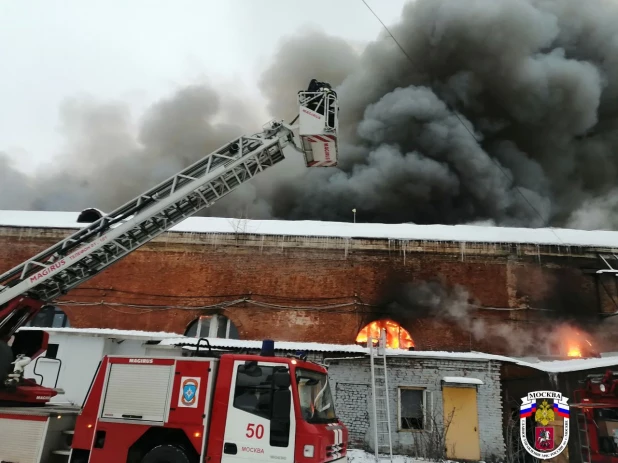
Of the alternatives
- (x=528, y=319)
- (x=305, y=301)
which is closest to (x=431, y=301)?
(x=528, y=319)

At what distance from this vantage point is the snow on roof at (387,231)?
1569 centimetres

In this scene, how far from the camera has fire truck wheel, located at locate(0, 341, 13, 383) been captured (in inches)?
239

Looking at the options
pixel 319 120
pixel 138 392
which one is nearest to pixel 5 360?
pixel 138 392

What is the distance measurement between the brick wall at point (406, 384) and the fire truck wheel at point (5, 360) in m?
7.14

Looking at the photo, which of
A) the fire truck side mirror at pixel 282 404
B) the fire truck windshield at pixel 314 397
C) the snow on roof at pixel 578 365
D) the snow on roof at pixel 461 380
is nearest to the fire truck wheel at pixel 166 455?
the fire truck side mirror at pixel 282 404

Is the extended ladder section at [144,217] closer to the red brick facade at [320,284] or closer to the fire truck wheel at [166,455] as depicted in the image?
the fire truck wheel at [166,455]

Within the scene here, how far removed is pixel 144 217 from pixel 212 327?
9499 mm

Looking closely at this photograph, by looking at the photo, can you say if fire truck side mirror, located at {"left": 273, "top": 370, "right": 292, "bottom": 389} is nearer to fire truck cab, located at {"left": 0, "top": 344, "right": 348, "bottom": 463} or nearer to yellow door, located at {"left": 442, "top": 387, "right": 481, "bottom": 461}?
fire truck cab, located at {"left": 0, "top": 344, "right": 348, "bottom": 463}

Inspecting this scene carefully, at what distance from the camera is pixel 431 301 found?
595 inches

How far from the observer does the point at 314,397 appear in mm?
5367

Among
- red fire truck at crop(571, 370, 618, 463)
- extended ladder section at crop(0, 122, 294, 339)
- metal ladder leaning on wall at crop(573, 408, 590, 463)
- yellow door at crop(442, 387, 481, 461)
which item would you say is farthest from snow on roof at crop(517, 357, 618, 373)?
extended ladder section at crop(0, 122, 294, 339)

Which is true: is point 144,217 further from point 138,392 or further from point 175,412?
point 175,412

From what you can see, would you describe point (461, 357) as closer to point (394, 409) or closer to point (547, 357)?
point (394, 409)

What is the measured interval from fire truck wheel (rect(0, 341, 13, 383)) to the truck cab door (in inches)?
132
